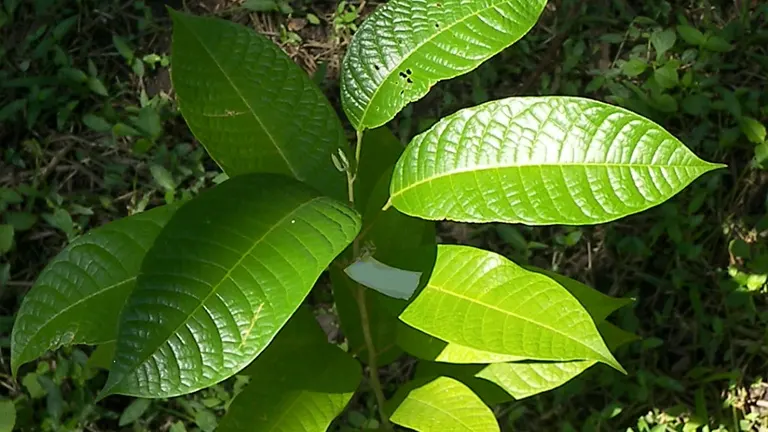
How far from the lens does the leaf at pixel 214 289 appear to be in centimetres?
73

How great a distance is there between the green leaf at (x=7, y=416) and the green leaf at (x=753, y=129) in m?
1.79

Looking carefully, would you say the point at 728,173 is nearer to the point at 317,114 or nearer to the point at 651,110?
the point at 651,110

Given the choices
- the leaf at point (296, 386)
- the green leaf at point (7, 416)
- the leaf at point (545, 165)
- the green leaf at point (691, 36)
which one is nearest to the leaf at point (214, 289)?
the leaf at point (545, 165)

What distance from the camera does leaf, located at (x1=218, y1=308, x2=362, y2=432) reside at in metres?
1.06

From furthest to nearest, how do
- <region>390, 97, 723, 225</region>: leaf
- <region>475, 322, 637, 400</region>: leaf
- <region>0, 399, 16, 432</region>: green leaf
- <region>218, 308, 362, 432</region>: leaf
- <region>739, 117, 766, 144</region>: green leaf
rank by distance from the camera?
1. <region>739, 117, 766, 144</region>: green leaf
2. <region>0, 399, 16, 432</region>: green leaf
3. <region>475, 322, 637, 400</region>: leaf
4. <region>218, 308, 362, 432</region>: leaf
5. <region>390, 97, 723, 225</region>: leaf

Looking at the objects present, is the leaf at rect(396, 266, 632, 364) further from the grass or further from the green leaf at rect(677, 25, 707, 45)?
the green leaf at rect(677, 25, 707, 45)

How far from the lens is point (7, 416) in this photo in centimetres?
181

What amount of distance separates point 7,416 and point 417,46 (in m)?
1.39

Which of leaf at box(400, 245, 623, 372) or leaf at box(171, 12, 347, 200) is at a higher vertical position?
leaf at box(171, 12, 347, 200)

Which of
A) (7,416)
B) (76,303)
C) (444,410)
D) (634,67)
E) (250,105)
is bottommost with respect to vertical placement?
(7,416)

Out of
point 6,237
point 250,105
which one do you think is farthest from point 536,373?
point 6,237

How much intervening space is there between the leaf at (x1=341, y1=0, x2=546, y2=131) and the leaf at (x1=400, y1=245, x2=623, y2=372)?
0.69 feet

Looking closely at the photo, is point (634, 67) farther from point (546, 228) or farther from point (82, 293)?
point (82, 293)

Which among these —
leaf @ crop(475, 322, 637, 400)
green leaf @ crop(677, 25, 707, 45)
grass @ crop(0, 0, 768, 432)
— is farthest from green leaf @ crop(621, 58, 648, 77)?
leaf @ crop(475, 322, 637, 400)
